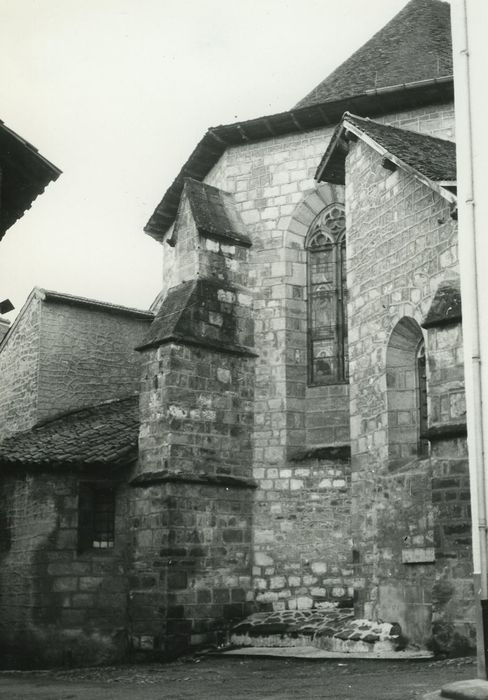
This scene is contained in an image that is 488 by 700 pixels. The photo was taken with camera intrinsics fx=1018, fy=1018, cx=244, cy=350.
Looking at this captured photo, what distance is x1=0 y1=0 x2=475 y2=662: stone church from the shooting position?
12.7 meters

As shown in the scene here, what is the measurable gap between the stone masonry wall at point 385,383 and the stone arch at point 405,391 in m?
0.08

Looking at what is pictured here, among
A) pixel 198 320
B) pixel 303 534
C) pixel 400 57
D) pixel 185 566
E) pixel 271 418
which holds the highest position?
pixel 400 57

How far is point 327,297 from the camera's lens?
52.3 ft

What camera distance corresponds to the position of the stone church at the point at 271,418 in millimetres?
12672

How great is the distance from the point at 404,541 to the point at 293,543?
10.3 feet

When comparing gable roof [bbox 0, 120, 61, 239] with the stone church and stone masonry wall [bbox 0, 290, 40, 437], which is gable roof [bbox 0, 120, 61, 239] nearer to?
the stone church

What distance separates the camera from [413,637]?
1155 centimetres

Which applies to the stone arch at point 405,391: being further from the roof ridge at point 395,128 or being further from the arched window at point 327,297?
the roof ridge at point 395,128

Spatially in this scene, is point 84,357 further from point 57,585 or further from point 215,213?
point 57,585

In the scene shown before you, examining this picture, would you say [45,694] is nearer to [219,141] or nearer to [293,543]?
[293,543]

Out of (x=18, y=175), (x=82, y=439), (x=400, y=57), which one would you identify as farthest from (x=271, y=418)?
(x=400, y=57)

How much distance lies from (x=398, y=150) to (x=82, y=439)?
23.0 feet

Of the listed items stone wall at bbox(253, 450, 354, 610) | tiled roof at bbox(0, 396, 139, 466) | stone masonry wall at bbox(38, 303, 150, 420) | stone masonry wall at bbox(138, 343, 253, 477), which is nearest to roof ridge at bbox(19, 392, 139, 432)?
tiled roof at bbox(0, 396, 139, 466)

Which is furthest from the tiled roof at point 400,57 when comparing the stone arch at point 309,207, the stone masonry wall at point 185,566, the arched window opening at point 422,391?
the stone masonry wall at point 185,566
